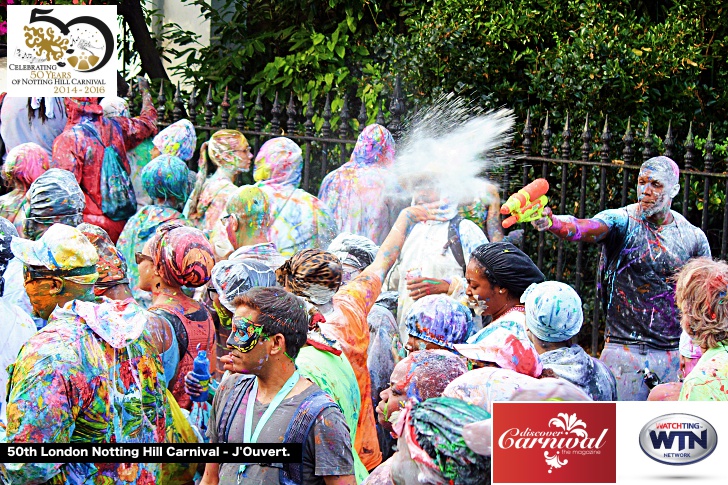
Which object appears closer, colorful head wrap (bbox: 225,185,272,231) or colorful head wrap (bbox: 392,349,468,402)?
colorful head wrap (bbox: 392,349,468,402)

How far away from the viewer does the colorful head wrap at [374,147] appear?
703 centimetres

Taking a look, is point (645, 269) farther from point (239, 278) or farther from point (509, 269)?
point (239, 278)

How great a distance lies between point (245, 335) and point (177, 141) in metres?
4.17

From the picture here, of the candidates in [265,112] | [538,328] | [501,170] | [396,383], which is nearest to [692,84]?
[501,170]

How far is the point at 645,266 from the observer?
5836 millimetres

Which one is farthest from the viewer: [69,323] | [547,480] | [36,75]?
[36,75]

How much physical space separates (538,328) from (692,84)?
16.5ft

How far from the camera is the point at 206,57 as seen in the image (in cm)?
1004

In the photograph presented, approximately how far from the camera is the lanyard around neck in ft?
11.5

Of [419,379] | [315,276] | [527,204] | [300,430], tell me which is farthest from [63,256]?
[527,204]

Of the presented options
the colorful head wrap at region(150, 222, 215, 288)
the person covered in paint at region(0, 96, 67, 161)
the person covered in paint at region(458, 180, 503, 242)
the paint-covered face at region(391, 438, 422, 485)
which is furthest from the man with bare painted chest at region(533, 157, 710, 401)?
the person covered in paint at region(0, 96, 67, 161)

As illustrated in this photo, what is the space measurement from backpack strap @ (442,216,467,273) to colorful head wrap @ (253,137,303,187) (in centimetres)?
120

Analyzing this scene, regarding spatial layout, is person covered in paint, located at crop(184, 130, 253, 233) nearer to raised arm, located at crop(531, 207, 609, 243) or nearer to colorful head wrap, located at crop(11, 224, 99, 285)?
raised arm, located at crop(531, 207, 609, 243)

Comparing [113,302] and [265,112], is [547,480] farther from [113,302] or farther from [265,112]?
[265,112]
